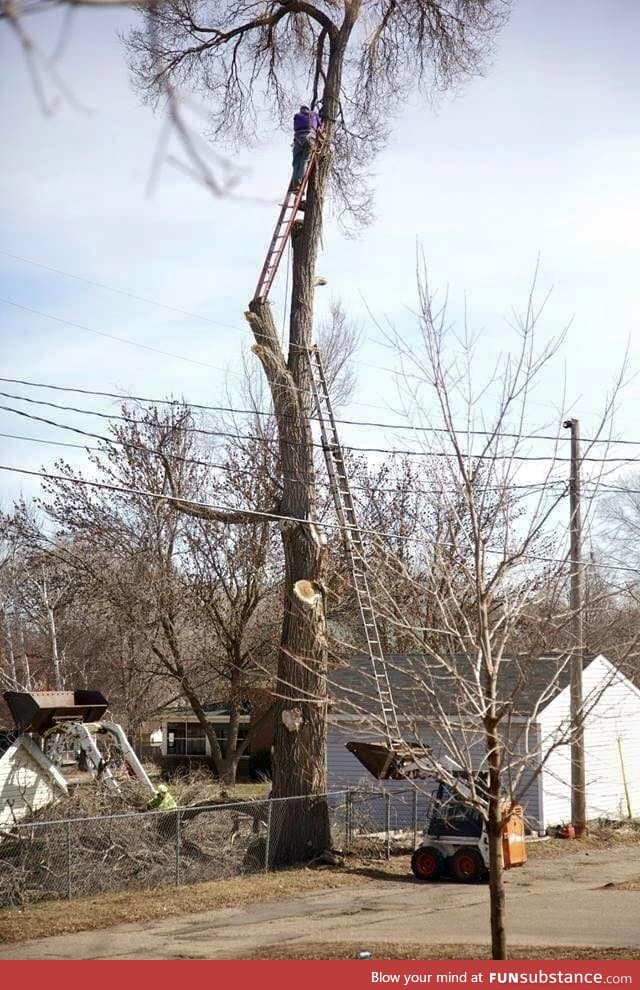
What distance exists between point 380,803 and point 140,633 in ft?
25.1

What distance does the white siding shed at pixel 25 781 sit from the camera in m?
16.3

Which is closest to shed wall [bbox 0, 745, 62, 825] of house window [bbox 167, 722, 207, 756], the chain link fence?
the chain link fence

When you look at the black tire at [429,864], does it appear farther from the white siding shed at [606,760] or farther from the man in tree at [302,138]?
the man in tree at [302,138]

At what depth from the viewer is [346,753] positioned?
80.3 ft

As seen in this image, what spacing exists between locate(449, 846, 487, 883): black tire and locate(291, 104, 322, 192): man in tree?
35.0 ft

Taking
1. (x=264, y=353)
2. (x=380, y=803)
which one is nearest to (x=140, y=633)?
(x=380, y=803)

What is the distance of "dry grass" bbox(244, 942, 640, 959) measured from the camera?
33.1 feet

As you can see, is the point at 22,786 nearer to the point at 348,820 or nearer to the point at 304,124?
the point at 348,820

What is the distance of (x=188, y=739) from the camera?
43312mm

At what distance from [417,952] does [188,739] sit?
111ft

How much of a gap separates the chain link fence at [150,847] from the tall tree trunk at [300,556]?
257mm

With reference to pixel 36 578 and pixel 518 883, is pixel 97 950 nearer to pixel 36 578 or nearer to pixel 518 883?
pixel 518 883

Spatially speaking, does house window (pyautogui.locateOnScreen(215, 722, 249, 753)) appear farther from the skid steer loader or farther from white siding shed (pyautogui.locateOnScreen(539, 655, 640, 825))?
the skid steer loader

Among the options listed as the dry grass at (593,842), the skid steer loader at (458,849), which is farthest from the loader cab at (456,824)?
the dry grass at (593,842)
